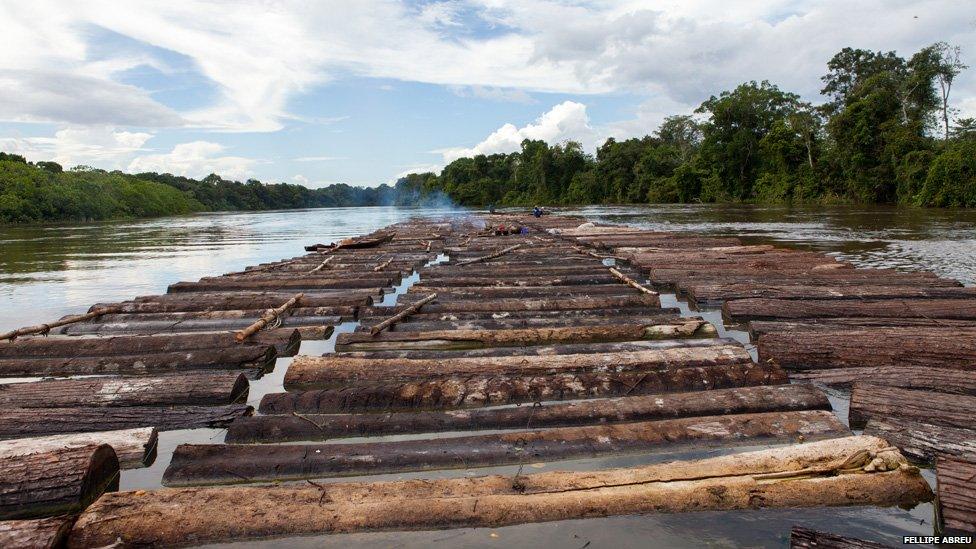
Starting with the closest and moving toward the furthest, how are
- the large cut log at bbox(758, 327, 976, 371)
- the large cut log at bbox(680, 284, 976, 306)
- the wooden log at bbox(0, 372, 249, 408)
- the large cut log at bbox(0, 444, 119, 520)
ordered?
the large cut log at bbox(0, 444, 119, 520) < the wooden log at bbox(0, 372, 249, 408) < the large cut log at bbox(758, 327, 976, 371) < the large cut log at bbox(680, 284, 976, 306)

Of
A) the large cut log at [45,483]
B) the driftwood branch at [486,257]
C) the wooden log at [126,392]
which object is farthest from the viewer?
the driftwood branch at [486,257]

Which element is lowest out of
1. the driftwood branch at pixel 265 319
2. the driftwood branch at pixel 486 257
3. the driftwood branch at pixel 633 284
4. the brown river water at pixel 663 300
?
the brown river water at pixel 663 300

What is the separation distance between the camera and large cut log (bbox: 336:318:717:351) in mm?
5078

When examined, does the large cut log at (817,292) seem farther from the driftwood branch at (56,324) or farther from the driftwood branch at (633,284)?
the driftwood branch at (56,324)

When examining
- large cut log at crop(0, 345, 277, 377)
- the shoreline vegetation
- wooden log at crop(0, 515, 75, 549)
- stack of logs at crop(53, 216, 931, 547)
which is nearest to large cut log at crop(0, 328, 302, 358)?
large cut log at crop(0, 345, 277, 377)

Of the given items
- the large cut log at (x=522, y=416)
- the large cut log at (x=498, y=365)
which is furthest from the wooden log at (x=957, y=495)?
the large cut log at (x=498, y=365)

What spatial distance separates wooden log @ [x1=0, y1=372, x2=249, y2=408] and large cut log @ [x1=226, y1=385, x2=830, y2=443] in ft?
1.85

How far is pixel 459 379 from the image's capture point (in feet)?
12.4

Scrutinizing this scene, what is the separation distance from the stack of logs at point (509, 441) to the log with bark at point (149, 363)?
61 cm

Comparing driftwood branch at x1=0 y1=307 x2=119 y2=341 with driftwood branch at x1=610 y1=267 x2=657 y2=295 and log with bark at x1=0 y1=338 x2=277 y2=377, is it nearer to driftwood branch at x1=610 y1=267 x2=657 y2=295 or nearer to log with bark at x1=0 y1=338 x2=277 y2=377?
log with bark at x1=0 y1=338 x2=277 y2=377

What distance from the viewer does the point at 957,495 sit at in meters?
2.16

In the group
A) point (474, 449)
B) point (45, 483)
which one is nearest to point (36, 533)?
point (45, 483)

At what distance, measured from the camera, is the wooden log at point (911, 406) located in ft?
9.59

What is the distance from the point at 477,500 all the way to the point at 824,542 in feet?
4.26
